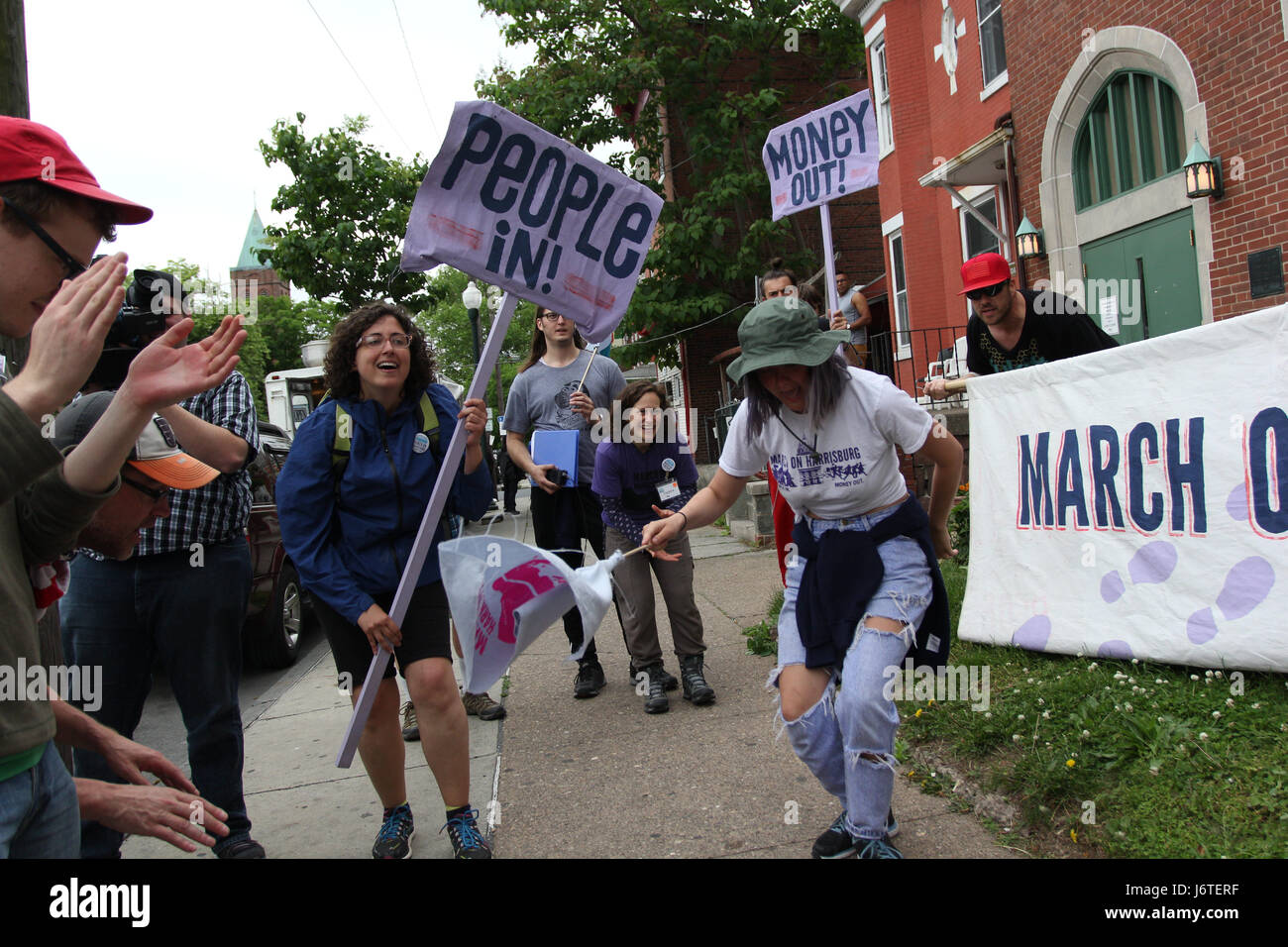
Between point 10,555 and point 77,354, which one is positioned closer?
point 77,354

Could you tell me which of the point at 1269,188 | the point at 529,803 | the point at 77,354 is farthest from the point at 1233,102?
the point at 77,354

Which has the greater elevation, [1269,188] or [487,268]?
[1269,188]

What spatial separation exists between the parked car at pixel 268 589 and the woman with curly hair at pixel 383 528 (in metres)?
3.90

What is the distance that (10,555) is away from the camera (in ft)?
5.49

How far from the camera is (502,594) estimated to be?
119 inches

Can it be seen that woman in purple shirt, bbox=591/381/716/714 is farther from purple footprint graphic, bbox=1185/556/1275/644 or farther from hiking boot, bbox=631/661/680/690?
purple footprint graphic, bbox=1185/556/1275/644

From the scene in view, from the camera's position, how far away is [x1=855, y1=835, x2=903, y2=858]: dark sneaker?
295 centimetres

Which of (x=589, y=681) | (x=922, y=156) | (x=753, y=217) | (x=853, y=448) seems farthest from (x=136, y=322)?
(x=753, y=217)

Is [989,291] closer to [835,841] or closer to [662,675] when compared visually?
[662,675]

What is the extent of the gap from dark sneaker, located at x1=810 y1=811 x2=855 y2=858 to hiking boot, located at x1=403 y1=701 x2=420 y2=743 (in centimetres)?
268

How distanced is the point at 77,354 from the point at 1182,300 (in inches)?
412

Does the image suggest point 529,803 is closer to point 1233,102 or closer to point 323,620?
point 323,620

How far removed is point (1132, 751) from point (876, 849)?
1.13 meters

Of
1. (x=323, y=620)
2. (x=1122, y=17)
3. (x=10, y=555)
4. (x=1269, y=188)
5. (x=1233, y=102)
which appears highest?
(x=1122, y=17)
